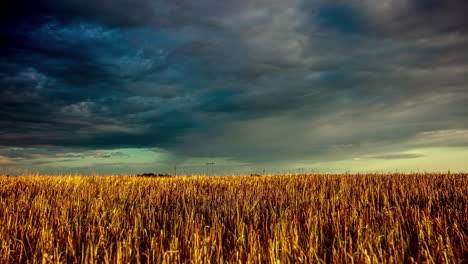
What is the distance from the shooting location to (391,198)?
1001 cm

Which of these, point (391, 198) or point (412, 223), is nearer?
point (412, 223)

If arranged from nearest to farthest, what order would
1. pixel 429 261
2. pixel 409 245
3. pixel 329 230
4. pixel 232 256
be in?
pixel 429 261
pixel 232 256
pixel 409 245
pixel 329 230

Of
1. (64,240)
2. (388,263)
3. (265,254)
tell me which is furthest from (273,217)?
(64,240)

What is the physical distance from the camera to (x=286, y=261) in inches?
173

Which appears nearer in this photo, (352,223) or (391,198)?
(352,223)

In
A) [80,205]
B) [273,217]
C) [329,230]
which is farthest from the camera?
[80,205]

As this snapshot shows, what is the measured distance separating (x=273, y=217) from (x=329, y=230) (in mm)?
1067

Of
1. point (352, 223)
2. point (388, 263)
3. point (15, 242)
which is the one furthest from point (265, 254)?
point (15, 242)

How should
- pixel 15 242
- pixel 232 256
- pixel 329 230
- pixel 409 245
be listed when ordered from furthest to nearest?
1. pixel 329 230
2. pixel 15 242
3. pixel 409 245
4. pixel 232 256

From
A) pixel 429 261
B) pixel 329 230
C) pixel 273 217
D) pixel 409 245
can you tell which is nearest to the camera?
pixel 429 261

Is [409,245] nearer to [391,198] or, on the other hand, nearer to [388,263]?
[388,263]

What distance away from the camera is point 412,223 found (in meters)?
6.21

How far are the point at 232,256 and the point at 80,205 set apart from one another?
5.50 meters

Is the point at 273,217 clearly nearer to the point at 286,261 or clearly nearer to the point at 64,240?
the point at 286,261
